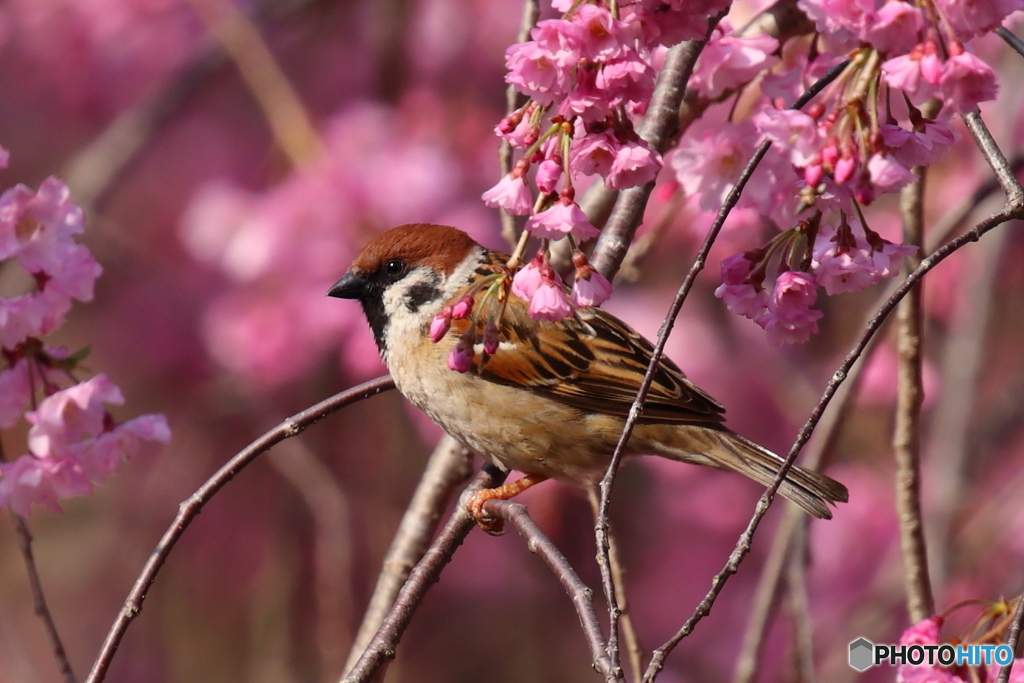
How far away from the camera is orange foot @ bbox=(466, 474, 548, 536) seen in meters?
2.13

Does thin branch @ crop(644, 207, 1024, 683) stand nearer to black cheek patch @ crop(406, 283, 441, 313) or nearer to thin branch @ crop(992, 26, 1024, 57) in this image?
thin branch @ crop(992, 26, 1024, 57)

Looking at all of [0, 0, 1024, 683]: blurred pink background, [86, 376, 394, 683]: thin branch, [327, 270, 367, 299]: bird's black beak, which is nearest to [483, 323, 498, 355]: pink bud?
[86, 376, 394, 683]: thin branch

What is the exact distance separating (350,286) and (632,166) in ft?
4.33

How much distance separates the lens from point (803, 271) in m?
1.49

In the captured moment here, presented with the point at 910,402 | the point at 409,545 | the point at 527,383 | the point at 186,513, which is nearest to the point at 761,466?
the point at 910,402

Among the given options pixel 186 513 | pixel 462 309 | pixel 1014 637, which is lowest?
pixel 1014 637

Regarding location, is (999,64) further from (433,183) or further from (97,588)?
(97,588)

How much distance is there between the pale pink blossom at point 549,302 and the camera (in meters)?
1.41

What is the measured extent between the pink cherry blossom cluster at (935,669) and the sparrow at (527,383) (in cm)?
93

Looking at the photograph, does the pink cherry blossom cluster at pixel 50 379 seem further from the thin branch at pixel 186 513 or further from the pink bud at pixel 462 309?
the pink bud at pixel 462 309

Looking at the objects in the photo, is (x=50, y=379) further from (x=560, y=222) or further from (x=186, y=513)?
(x=560, y=222)

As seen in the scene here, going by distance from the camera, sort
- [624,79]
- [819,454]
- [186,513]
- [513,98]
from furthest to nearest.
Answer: [819,454], [513,98], [186,513], [624,79]

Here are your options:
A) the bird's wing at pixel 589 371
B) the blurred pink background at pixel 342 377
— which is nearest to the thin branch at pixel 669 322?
the bird's wing at pixel 589 371

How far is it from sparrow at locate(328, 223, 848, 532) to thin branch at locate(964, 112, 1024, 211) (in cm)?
111
